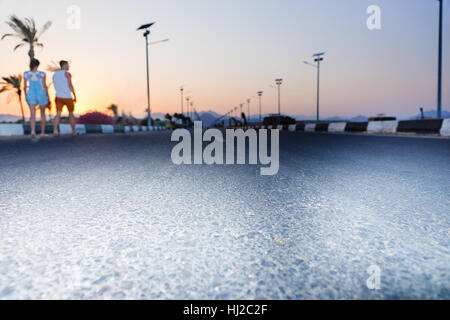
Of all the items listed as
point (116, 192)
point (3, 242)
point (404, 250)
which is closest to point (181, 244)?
point (3, 242)

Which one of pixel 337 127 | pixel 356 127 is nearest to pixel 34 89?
pixel 356 127

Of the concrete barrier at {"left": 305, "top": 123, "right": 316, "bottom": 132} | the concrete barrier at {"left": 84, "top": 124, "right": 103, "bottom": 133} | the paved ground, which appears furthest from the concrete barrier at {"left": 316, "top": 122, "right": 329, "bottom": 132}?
the paved ground

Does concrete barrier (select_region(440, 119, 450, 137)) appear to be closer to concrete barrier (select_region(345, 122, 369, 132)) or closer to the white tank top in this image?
concrete barrier (select_region(345, 122, 369, 132))

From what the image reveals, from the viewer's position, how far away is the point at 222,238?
167 centimetres

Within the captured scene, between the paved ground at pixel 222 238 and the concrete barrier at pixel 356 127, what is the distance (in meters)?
14.4

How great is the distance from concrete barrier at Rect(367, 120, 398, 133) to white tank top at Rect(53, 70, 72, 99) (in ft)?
43.1

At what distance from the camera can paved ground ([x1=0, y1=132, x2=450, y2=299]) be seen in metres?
1.19

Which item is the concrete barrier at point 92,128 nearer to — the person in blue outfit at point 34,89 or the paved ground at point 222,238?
the person in blue outfit at point 34,89

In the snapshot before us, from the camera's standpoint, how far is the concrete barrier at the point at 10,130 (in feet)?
39.1
